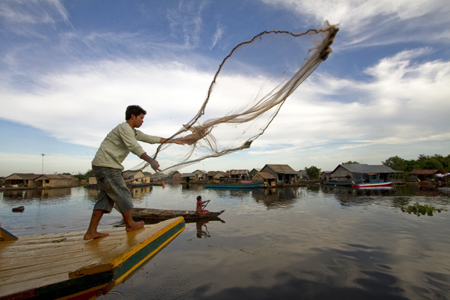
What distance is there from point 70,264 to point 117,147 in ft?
4.64

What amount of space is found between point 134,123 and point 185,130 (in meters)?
0.72

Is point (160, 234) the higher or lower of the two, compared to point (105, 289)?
higher

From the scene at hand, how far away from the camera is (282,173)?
5225 cm

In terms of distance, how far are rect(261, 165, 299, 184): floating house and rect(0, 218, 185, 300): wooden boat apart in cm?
5011

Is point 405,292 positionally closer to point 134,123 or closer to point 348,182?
point 134,123

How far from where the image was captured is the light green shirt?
9.51 ft

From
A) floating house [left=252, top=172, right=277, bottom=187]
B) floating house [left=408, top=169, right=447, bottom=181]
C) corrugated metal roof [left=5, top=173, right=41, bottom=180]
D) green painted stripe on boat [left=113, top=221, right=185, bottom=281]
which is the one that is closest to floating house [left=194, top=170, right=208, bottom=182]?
floating house [left=252, top=172, right=277, bottom=187]

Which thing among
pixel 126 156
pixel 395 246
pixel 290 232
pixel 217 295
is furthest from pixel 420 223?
pixel 126 156

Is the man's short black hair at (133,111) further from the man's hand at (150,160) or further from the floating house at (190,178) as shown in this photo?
the floating house at (190,178)

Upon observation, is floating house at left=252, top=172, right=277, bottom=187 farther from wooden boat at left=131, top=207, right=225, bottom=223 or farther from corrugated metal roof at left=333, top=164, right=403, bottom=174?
wooden boat at left=131, top=207, right=225, bottom=223

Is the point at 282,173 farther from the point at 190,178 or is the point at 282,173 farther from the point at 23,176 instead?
the point at 23,176

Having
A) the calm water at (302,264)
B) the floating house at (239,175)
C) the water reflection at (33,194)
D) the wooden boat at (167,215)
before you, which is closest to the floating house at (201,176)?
the floating house at (239,175)

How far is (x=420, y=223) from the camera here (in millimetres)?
11570

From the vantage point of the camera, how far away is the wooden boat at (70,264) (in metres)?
1.81
